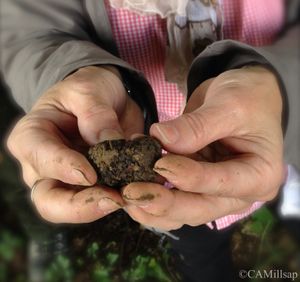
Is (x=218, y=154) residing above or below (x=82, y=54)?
below

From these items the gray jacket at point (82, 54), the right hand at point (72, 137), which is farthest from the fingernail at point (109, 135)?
the gray jacket at point (82, 54)

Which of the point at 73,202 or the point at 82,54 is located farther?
the point at 82,54

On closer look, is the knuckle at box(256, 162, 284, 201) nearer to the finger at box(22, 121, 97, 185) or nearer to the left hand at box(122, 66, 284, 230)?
the left hand at box(122, 66, 284, 230)

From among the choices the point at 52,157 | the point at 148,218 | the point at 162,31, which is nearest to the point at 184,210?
the point at 148,218

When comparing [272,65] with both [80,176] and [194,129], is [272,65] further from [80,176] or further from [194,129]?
[80,176]

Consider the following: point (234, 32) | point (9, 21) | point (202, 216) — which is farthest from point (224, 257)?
point (9, 21)

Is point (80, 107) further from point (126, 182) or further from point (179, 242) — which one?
point (179, 242)

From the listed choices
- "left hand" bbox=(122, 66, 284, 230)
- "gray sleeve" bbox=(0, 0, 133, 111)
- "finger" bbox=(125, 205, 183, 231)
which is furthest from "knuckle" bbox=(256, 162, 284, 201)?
"gray sleeve" bbox=(0, 0, 133, 111)
